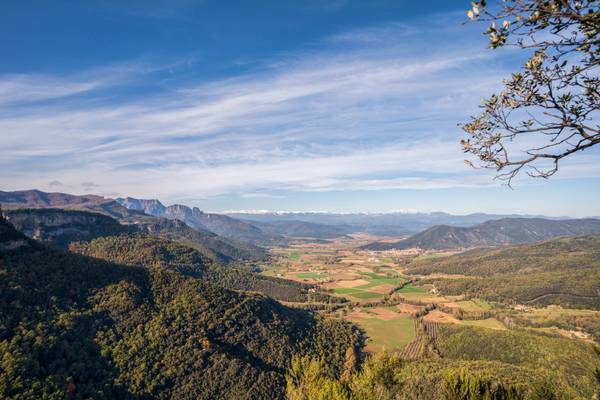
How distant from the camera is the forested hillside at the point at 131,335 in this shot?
204 feet

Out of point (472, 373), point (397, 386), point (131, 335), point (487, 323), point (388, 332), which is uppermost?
point (397, 386)

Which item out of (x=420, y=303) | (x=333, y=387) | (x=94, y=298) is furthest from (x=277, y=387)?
(x=420, y=303)

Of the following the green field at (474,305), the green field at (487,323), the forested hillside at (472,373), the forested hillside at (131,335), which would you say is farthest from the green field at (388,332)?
the green field at (474,305)

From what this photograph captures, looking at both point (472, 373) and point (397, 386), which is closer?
point (397, 386)

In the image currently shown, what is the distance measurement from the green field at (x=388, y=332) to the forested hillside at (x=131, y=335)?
17.1m

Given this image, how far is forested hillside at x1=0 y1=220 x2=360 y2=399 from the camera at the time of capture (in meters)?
62.1

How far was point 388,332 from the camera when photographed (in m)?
140

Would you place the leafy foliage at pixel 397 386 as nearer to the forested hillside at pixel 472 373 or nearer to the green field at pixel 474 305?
the forested hillside at pixel 472 373

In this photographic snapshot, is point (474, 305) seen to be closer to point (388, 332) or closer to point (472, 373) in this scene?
point (388, 332)

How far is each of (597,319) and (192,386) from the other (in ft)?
585

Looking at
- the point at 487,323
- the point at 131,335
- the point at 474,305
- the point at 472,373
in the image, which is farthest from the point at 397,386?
the point at 474,305

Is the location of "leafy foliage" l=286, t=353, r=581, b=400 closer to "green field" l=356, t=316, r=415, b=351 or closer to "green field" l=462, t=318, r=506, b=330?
"green field" l=356, t=316, r=415, b=351

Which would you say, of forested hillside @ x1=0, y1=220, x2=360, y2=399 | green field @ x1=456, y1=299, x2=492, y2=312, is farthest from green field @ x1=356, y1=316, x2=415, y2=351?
green field @ x1=456, y1=299, x2=492, y2=312

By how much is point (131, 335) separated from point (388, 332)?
103 meters
